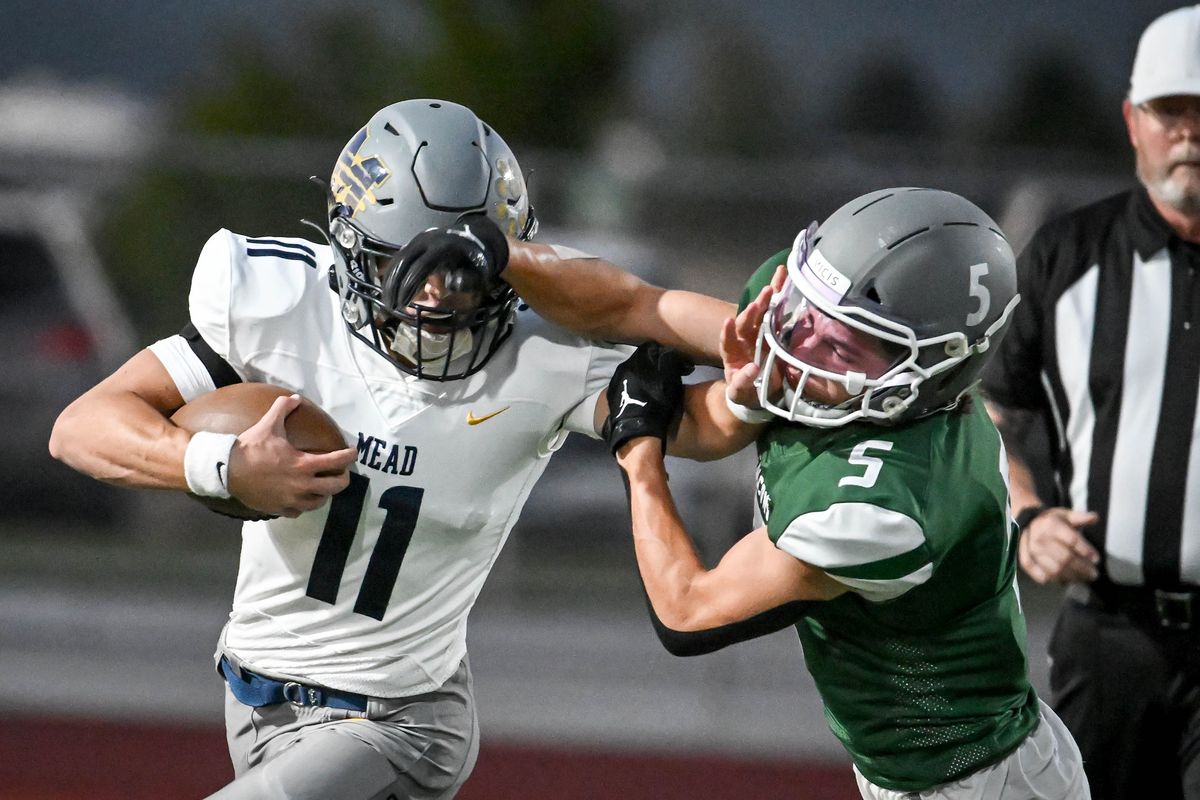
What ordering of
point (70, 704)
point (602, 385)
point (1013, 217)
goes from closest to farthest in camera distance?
1. point (602, 385)
2. point (70, 704)
3. point (1013, 217)

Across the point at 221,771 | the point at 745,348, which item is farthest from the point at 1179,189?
the point at 221,771

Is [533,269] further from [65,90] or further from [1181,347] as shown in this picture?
[65,90]

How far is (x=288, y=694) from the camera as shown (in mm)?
2389

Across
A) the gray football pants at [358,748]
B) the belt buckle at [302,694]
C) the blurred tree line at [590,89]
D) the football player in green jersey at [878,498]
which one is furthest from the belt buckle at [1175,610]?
the blurred tree line at [590,89]

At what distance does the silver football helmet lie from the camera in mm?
2273

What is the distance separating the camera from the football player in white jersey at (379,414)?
2293mm

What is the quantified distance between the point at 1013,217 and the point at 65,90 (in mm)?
9644

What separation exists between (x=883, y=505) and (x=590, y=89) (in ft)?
33.3

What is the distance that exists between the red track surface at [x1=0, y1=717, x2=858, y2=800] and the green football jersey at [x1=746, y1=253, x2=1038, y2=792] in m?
2.86

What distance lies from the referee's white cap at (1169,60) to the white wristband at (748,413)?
4.20 ft

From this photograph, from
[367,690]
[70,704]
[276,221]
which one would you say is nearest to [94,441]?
[367,690]

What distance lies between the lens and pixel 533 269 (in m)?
2.25

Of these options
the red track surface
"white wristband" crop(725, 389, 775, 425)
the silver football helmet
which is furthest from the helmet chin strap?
the red track surface

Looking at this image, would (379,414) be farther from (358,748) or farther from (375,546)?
(358,748)
